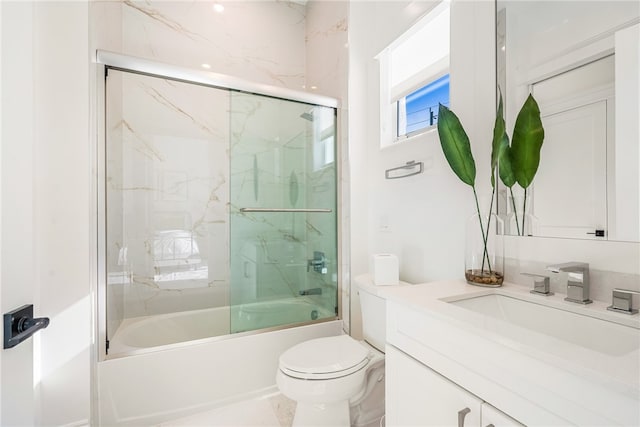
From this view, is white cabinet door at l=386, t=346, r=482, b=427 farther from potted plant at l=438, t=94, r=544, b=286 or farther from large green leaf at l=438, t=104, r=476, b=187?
large green leaf at l=438, t=104, r=476, b=187

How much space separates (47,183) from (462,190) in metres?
1.81

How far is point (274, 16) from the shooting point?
8.52 feet

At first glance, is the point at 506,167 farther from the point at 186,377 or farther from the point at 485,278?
the point at 186,377

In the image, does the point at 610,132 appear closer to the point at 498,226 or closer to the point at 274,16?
the point at 498,226

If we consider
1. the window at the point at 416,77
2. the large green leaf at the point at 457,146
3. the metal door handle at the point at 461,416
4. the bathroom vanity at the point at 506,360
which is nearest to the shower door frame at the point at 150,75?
the window at the point at 416,77

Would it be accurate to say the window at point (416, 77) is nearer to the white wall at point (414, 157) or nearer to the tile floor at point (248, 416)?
the white wall at point (414, 157)

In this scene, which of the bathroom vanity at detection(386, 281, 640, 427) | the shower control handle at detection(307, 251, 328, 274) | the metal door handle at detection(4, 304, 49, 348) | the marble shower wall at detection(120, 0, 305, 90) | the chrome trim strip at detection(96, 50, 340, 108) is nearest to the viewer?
the bathroom vanity at detection(386, 281, 640, 427)

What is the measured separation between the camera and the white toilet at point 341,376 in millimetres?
1184

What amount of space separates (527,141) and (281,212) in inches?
55.1

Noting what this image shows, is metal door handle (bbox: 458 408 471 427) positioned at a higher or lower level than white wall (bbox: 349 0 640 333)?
lower

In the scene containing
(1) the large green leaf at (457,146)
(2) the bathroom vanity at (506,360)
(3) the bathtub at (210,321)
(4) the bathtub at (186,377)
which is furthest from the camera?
(3) the bathtub at (210,321)

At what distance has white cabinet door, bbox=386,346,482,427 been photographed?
688mm

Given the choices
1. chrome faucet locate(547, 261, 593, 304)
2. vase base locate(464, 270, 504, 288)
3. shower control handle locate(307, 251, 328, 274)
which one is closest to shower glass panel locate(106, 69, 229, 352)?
shower control handle locate(307, 251, 328, 274)

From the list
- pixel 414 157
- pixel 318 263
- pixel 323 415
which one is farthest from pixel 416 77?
pixel 323 415
